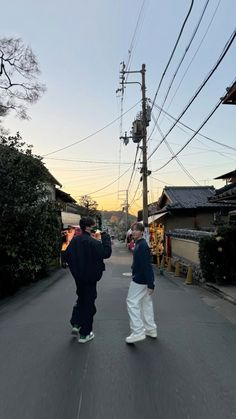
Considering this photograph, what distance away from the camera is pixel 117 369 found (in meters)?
4.40

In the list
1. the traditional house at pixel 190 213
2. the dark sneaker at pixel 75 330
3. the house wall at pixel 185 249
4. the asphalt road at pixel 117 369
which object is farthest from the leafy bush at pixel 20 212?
the traditional house at pixel 190 213

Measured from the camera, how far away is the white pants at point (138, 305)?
5352 mm

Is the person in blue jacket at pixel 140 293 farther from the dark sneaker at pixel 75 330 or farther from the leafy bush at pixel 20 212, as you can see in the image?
the leafy bush at pixel 20 212

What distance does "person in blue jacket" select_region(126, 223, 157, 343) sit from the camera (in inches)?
211

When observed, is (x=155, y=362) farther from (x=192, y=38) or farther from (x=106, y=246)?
(x=192, y=38)

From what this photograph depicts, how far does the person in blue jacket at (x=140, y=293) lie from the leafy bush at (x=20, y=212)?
5.75 metres

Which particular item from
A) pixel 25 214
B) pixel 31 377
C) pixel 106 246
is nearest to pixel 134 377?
pixel 31 377

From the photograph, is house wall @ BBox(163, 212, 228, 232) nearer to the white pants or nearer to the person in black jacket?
the white pants

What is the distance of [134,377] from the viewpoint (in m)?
4.17

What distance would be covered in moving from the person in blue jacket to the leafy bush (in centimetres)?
575

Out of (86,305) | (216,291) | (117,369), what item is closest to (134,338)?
(86,305)

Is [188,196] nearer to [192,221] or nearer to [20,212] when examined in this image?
[192,221]

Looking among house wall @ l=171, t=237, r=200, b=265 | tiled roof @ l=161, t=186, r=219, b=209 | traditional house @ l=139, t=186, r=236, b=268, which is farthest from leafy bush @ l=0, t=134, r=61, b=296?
tiled roof @ l=161, t=186, r=219, b=209

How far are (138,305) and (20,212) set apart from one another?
6.46 metres
